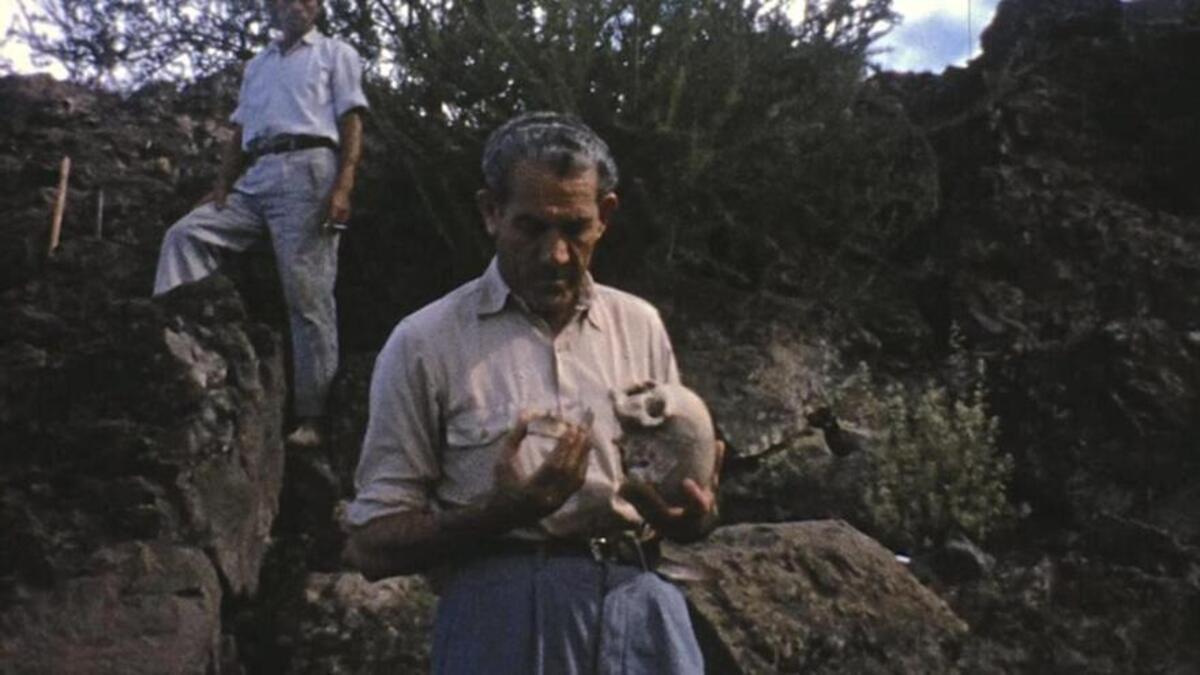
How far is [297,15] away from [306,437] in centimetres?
175

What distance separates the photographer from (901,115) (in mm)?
9500

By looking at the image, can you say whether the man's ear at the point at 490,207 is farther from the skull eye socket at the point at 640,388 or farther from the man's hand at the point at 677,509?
the man's hand at the point at 677,509

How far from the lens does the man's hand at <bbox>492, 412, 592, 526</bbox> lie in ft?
9.34

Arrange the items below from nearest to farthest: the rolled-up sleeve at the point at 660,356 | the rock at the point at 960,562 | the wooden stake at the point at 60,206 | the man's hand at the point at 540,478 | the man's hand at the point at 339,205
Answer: the man's hand at the point at 540,478, the rolled-up sleeve at the point at 660,356, the rock at the point at 960,562, the man's hand at the point at 339,205, the wooden stake at the point at 60,206

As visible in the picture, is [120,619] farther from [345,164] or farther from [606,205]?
[606,205]

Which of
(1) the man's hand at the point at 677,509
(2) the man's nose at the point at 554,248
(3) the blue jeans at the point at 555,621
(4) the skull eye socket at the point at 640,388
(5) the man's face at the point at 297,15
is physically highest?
(5) the man's face at the point at 297,15

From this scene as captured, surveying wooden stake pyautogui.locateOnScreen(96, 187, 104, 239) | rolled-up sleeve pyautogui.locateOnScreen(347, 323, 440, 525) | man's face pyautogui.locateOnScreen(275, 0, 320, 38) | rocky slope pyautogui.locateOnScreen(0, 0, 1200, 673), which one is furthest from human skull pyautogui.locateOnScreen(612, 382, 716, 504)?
wooden stake pyautogui.locateOnScreen(96, 187, 104, 239)

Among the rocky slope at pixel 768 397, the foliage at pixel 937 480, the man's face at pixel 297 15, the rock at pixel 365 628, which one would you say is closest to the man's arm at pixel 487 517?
the rocky slope at pixel 768 397

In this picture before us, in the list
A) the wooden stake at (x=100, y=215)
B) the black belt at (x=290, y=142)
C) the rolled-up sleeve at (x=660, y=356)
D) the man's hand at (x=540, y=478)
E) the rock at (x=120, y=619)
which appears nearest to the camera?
the man's hand at (x=540, y=478)

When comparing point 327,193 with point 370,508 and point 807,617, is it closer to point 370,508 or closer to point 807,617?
point 807,617

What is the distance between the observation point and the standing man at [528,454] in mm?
2982

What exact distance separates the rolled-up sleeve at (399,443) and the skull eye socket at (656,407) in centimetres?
34

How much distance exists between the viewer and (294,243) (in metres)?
7.89

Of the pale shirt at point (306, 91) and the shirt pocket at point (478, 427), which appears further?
the pale shirt at point (306, 91)
